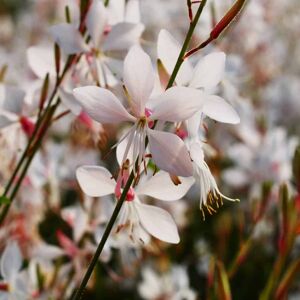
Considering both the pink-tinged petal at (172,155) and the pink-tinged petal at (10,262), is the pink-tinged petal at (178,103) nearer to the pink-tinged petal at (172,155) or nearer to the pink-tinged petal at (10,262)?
the pink-tinged petal at (172,155)


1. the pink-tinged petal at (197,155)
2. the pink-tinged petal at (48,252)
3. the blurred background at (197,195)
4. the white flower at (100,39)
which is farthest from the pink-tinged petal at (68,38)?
the pink-tinged petal at (48,252)

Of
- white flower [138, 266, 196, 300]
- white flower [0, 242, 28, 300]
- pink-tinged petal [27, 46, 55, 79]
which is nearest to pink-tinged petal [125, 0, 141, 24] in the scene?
pink-tinged petal [27, 46, 55, 79]

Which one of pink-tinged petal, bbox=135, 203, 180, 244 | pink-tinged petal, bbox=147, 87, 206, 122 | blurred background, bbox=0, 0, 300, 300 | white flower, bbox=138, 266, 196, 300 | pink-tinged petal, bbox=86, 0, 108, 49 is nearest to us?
pink-tinged petal, bbox=147, 87, 206, 122

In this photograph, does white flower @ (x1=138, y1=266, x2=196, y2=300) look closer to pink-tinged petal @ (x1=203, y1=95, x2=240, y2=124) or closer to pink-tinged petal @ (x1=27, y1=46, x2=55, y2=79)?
pink-tinged petal @ (x1=27, y1=46, x2=55, y2=79)

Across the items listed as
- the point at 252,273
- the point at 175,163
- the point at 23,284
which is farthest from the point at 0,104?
the point at 252,273

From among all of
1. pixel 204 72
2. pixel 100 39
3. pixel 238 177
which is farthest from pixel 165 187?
pixel 238 177

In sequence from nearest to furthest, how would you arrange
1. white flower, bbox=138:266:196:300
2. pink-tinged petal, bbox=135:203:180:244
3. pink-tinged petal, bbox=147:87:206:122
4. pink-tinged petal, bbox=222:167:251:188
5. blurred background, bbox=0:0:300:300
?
pink-tinged petal, bbox=147:87:206:122, pink-tinged petal, bbox=135:203:180:244, blurred background, bbox=0:0:300:300, white flower, bbox=138:266:196:300, pink-tinged petal, bbox=222:167:251:188

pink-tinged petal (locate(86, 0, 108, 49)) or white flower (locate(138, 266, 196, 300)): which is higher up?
pink-tinged petal (locate(86, 0, 108, 49))
